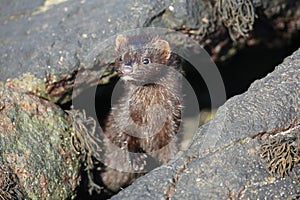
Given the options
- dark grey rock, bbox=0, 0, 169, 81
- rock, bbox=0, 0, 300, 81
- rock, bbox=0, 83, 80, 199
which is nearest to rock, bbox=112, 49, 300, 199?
rock, bbox=0, 83, 80, 199

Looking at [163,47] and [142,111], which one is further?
[142,111]

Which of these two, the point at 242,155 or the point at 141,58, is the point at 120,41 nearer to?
the point at 141,58

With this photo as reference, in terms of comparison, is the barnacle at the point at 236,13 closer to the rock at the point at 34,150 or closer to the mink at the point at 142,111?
the mink at the point at 142,111

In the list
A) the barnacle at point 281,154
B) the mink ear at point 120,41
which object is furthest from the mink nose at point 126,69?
the barnacle at point 281,154

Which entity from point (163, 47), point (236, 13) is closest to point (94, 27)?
point (163, 47)

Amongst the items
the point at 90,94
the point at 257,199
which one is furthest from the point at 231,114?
the point at 90,94

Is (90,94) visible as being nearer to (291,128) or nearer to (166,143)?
(166,143)

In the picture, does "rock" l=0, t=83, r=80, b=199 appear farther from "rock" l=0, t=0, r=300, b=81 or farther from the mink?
the mink
